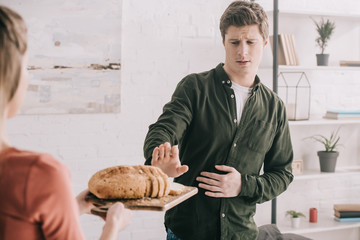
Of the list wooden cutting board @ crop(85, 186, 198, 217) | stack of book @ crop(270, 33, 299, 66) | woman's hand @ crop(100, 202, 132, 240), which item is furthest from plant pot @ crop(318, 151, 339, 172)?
woman's hand @ crop(100, 202, 132, 240)

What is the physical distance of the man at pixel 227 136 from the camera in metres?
1.94

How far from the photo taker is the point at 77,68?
320 cm

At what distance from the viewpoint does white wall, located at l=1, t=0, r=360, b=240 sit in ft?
10.5

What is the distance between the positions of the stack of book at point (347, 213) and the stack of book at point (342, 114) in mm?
728

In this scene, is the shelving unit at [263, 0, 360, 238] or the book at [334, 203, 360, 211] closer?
the shelving unit at [263, 0, 360, 238]

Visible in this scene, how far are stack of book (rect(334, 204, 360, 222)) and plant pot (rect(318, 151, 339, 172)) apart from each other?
13.1 inches

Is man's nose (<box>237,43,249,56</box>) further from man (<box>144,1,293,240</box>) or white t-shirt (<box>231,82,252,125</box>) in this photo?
white t-shirt (<box>231,82,252,125</box>)

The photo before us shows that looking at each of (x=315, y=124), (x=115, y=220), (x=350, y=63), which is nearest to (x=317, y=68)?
(x=350, y=63)

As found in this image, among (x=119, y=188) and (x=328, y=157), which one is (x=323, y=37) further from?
(x=119, y=188)

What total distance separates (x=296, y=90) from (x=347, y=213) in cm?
108

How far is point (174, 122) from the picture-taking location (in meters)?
1.91

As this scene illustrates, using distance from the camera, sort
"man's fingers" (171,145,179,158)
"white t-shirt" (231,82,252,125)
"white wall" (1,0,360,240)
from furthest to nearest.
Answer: "white wall" (1,0,360,240) → "white t-shirt" (231,82,252,125) → "man's fingers" (171,145,179,158)

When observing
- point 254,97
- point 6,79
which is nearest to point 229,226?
point 254,97

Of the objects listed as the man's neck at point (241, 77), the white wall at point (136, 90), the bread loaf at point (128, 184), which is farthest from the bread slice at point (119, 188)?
the white wall at point (136, 90)
